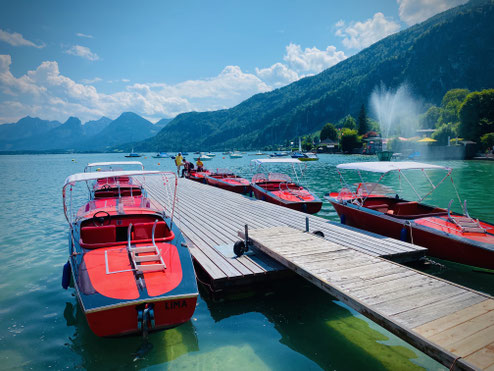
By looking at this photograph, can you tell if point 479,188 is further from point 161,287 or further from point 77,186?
point 77,186

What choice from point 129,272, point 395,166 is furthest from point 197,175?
point 129,272

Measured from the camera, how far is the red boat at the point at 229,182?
22.8 metres

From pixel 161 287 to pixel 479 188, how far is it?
31.4m

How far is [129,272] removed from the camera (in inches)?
239

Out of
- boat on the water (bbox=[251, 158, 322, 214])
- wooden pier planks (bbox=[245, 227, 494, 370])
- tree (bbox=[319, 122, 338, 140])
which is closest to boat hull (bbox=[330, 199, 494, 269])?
boat on the water (bbox=[251, 158, 322, 214])

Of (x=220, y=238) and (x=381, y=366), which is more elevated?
(x=220, y=238)

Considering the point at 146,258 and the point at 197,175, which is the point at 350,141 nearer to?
the point at 197,175

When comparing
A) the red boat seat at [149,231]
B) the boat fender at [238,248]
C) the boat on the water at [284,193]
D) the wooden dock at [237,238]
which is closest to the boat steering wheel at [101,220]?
the red boat seat at [149,231]

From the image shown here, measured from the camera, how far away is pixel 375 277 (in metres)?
5.69

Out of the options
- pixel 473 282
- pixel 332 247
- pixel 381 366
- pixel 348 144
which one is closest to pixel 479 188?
pixel 473 282

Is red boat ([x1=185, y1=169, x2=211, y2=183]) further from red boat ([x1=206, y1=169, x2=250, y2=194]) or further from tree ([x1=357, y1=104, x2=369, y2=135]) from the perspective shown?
tree ([x1=357, y1=104, x2=369, y2=135])

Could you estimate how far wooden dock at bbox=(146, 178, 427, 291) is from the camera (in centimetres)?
732

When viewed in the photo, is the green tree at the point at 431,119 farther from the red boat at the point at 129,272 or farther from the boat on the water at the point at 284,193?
the red boat at the point at 129,272

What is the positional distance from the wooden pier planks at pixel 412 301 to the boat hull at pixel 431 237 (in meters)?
3.85
